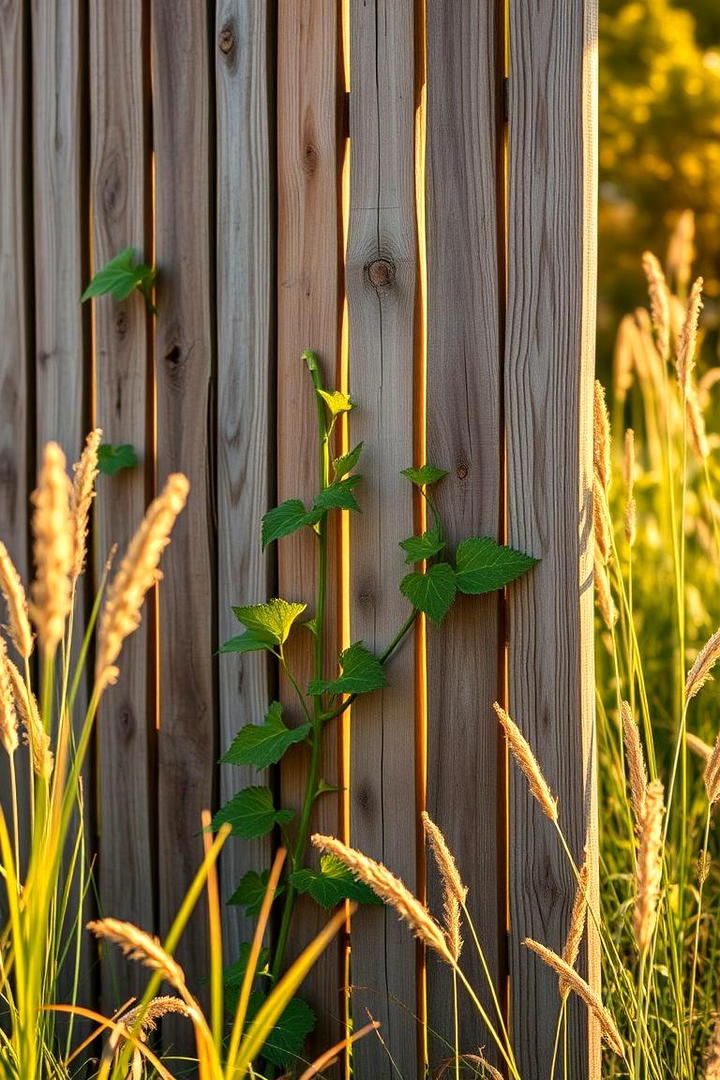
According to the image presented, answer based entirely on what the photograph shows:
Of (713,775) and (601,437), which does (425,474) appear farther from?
(713,775)

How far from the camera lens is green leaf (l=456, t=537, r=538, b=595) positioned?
5.10ft

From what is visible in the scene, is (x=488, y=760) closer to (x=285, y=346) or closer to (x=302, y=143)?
(x=285, y=346)

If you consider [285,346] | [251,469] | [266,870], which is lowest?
[266,870]

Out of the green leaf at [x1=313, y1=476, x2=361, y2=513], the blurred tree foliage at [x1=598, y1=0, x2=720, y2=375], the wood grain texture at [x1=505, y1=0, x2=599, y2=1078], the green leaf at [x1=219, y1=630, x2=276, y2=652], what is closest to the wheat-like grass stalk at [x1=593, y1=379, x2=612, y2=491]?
the wood grain texture at [x1=505, y1=0, x2=599, y2=1078]

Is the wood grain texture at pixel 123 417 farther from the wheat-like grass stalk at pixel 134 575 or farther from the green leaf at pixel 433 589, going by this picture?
the wheat-like grass stalk at pixel 134 575

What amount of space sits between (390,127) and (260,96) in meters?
0.27

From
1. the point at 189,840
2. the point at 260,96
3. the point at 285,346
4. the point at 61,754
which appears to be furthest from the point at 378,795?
the point at 260,96

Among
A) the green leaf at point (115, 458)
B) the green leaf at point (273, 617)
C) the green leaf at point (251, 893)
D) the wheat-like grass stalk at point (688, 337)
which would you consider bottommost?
the green leaf at point (251, 893)

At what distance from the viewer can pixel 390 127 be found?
171cm

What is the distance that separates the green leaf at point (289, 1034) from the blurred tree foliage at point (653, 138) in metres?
6.30

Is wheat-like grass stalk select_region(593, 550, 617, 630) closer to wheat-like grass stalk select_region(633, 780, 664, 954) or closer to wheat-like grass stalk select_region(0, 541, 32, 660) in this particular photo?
wheat-like grass stalk select_region(633, 780, 664, 954)

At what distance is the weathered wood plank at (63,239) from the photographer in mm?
2104

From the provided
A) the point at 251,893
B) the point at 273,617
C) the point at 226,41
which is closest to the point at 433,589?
the point at 273,617

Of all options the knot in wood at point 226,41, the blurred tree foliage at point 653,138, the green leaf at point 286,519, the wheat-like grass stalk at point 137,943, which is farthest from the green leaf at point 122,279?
the blurred tree foliage at point 653,138
